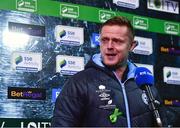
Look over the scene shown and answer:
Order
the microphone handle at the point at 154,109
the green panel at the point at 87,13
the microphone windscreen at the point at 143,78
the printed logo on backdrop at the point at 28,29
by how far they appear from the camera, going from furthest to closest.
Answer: the green panel at the point at 87,13, the printed logo on backdrop at the point at 28,29, the microphone windscreen at the point at 143,78, the microphone handle at the point at 154,109

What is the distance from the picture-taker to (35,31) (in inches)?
103

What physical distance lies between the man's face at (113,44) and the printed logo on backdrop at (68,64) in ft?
3.09

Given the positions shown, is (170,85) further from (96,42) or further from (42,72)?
(42,72)

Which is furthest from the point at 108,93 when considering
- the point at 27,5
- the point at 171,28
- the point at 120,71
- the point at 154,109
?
the point at 171,28

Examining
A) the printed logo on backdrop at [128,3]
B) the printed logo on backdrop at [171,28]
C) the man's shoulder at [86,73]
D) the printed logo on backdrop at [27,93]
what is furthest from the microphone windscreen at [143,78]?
the printed logo on backdrop at [171,28]

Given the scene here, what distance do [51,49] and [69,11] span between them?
0.31 metres

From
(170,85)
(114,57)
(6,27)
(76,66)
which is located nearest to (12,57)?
(6,27)

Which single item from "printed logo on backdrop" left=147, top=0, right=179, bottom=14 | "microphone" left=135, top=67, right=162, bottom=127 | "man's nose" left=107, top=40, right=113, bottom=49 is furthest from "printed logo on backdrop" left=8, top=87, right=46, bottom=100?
"printed logo on backdrop" left=147, top=0, right=179, bottom=14

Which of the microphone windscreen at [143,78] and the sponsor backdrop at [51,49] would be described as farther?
the sponsor backdrop at [51,49]

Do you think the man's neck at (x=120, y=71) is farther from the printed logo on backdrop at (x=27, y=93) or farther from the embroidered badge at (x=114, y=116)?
the printed logo on backdrop at (x=27, y=93)

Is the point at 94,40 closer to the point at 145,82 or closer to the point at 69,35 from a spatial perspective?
the point at 69,35

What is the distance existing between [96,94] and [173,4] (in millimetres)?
1870

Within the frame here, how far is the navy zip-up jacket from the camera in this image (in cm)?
161

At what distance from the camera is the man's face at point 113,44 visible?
172cm
